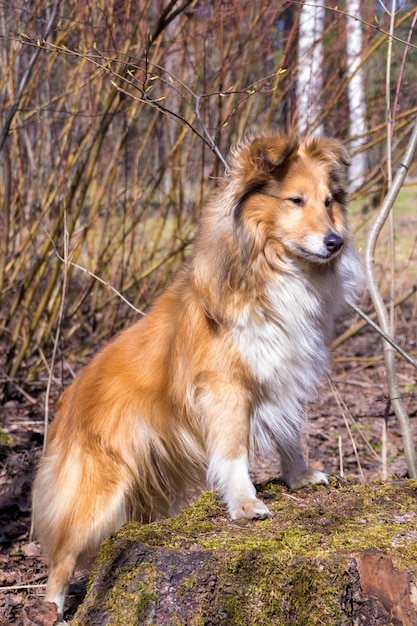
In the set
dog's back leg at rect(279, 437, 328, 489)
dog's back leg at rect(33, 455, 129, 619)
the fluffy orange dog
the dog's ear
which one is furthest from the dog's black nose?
dog's back leg at rect(33, 455, 129, 619)

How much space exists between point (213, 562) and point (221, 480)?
990 mm

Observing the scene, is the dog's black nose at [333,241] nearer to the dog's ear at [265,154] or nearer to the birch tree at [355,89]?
the dog's ear at [265,154]

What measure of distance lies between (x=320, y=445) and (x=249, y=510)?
3.10 m

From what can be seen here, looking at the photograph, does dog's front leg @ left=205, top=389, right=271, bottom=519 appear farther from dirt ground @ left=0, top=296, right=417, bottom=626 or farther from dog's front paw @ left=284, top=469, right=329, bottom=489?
dirt ground @ left=0, top=296, right=417, bottom=626

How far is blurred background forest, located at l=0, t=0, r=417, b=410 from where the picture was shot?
6.29 m

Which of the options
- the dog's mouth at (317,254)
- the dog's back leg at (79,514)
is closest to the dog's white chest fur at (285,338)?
the dog's mouth at (317,254)

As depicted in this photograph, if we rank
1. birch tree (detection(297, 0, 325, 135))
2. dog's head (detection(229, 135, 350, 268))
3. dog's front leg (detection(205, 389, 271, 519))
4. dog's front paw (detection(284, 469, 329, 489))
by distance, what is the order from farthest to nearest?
birch tree (detection(297, 0, 325, 135)) < dog's front paw (detection(284, 469, 329, 489)) < dog's head (detection(229, 135, 350, 268)) < dog's front leg (detection(205, 389, 271, 519))

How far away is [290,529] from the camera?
10.0ft

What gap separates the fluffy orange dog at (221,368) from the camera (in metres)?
3.75

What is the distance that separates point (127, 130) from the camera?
6633 mm

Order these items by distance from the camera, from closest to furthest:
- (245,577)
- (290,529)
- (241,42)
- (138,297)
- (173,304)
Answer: (245,577) < (290,529) < (173,304) < (241,42) < (138,297)

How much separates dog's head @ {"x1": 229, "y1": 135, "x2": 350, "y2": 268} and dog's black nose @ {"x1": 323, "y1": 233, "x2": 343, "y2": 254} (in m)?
0.02

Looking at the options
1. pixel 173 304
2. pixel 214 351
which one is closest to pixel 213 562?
pixel 214 351

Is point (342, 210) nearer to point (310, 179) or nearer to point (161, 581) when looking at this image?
point (310, 179)
